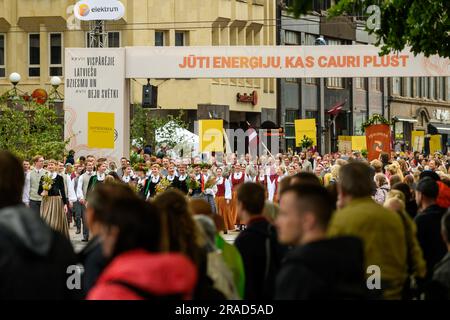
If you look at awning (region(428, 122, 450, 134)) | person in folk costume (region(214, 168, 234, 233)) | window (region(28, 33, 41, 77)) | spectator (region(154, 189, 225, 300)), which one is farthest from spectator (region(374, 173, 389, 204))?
awning (region(428, 122, 450, 134))

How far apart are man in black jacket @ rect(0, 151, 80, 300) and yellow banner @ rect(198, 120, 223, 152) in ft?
100

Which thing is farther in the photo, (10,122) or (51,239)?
(10,122)

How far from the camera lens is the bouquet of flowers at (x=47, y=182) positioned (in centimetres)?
2780

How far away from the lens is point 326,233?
6223 mm

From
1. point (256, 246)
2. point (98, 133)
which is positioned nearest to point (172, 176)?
point (98, 133)

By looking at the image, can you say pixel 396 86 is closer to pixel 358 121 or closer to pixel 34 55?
pixel 358 121

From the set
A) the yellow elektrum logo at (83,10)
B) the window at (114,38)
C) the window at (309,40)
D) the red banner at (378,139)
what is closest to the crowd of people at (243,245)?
the red banner at (378,139)

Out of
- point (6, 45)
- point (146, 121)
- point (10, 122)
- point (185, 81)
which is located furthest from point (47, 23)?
point (10, 122)

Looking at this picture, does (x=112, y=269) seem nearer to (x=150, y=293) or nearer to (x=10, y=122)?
(x=150, y=293)

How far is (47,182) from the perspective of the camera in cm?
2788

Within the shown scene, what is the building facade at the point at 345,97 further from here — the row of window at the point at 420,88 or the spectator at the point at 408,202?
the spectator at the point at 408,202

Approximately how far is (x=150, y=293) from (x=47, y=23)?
57.0 meters

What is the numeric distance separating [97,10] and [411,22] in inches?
797

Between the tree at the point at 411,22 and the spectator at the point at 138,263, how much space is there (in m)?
13.4
